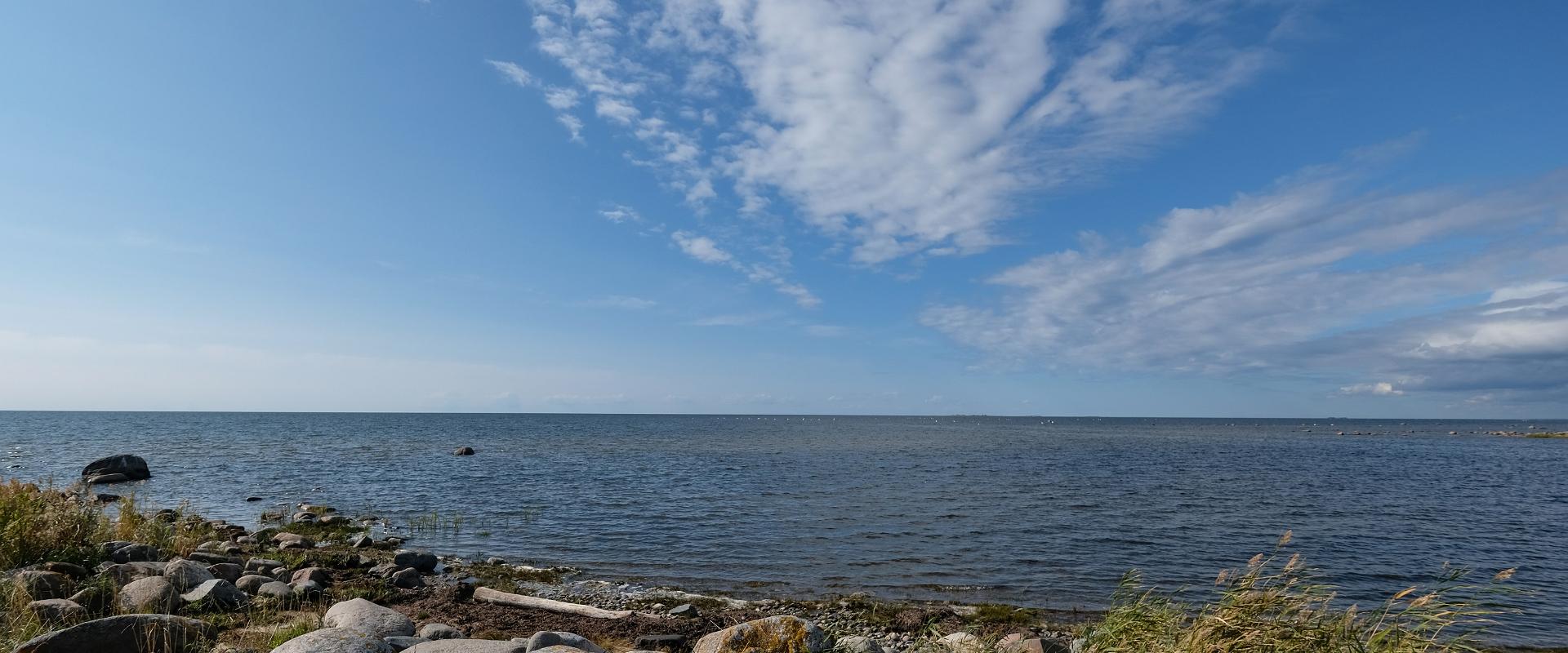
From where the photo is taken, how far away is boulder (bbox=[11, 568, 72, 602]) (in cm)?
1090

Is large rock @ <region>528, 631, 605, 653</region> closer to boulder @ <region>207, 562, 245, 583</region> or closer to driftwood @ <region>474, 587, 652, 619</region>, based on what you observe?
driftwood @ <region>474, 587, 652, 619</region>

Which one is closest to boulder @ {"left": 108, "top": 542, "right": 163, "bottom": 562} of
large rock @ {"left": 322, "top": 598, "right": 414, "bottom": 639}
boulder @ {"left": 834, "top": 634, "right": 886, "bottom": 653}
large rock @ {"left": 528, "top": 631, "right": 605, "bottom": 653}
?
large rock @ {"left": 322, "top": 598, "right": 414, "bottom": 639}

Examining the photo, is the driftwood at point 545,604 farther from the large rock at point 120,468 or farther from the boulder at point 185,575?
the large rock at point 120,468

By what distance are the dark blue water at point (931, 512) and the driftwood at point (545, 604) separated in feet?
11.4

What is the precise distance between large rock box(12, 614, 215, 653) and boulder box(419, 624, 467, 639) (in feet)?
9.49

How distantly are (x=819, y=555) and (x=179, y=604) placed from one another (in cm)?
A: 1472

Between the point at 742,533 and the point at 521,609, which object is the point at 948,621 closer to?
the point at 521,609

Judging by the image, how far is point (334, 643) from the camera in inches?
335

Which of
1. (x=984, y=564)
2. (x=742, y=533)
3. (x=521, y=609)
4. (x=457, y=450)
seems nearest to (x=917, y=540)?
(x=984, y=564)

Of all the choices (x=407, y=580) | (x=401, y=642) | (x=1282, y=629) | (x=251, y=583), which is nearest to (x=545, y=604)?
(x=407, y=580)

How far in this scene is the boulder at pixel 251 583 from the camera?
45.9 ft

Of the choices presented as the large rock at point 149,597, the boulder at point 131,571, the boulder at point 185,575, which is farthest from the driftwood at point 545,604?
the boulder at point 131,571

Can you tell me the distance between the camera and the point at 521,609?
14.9m

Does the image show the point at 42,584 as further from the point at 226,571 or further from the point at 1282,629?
the point at 1282,629
